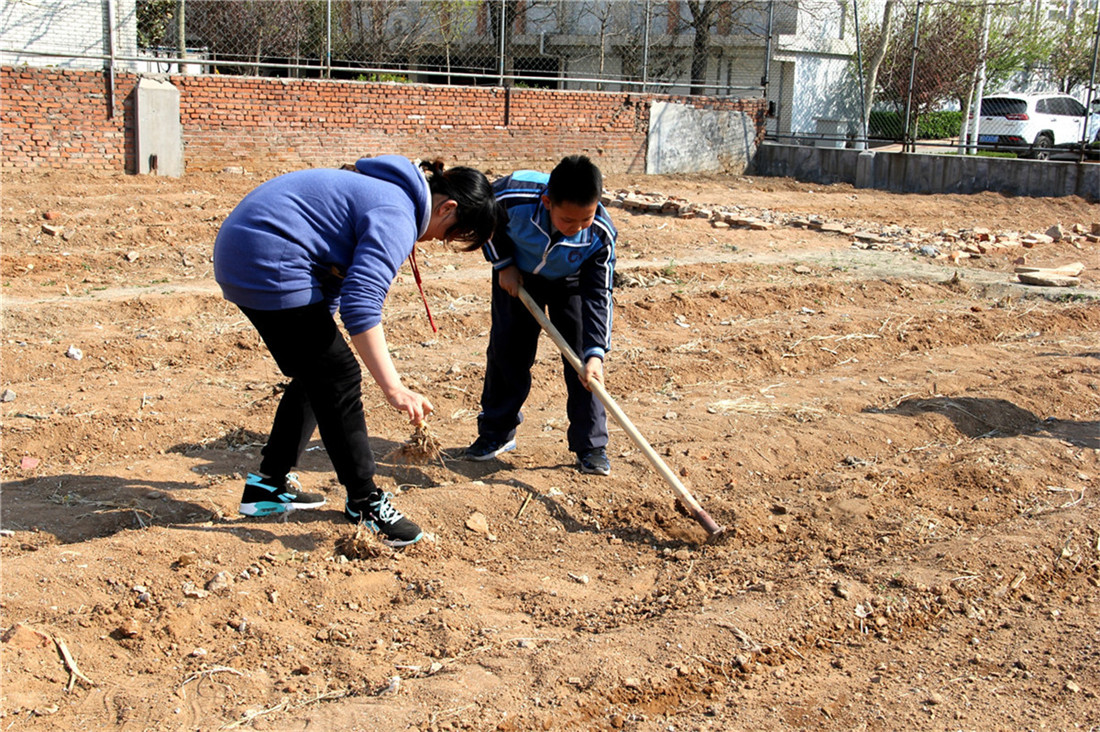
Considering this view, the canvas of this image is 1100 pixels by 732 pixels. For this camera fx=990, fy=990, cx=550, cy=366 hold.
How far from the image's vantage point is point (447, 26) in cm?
1697

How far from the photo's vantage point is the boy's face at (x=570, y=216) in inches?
142

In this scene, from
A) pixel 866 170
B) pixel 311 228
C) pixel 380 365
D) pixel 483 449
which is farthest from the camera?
pixel 866 170

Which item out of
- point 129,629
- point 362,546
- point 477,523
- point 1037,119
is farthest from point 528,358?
point 1037,119

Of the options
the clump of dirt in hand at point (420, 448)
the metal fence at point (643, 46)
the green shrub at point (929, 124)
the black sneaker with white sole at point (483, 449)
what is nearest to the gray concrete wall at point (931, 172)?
the metal fence at point (643, 46)

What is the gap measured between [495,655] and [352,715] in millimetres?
507

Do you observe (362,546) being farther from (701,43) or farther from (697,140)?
A: (701,43)

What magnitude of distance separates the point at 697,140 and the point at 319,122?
279 inches

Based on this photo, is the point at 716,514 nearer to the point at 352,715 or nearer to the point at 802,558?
the point at 802,558

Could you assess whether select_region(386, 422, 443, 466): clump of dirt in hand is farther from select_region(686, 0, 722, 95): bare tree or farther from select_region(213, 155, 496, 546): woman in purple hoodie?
select_region(686, 0, 722, 95): bare tree

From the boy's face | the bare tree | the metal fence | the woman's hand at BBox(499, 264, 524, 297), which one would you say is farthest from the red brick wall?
the boy's face

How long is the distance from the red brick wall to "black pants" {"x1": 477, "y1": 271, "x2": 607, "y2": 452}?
351 inches

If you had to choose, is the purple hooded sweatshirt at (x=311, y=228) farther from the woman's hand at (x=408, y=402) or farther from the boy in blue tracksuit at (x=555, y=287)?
the boy in blue tracksuit at (x=555, y=287)

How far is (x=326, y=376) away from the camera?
3197 mm

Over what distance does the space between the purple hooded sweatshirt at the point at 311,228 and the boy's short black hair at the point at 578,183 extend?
0.69 m
